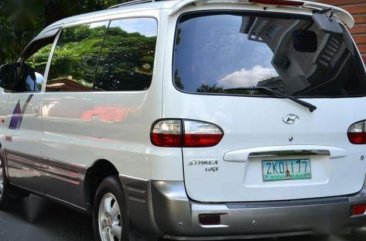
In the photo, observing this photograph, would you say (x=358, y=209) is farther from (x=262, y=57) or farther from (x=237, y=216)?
(x=262, y=57)

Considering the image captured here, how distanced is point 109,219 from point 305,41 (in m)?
1.92

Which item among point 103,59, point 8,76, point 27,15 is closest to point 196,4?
point 103,59

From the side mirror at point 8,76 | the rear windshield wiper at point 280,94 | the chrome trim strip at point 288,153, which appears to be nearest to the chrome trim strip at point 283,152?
the chrome trim strip at point 288,153

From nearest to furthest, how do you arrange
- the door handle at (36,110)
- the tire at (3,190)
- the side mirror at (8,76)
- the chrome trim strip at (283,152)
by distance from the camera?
the chrome trim strip at (283,152) → the door handle at (36,110) → the side mirror at (8,76) → the tire at (3,190)

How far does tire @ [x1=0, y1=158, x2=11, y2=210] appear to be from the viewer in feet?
22.2

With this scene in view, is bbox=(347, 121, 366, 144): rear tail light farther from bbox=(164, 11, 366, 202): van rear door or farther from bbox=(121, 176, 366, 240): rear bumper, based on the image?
bbox=(121, 176, 366, 240): rear bumper

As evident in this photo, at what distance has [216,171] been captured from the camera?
3998 mm

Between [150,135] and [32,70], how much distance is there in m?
2.54

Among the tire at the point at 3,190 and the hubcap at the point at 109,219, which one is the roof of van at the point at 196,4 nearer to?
the hubcap at the point at 109,219

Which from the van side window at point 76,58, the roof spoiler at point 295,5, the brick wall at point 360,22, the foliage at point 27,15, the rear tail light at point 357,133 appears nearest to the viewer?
the roof spoiler at point 295,5

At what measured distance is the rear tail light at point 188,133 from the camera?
3.98 metres

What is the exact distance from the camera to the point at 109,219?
467cm

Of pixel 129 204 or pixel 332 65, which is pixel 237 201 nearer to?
pixel 129 204

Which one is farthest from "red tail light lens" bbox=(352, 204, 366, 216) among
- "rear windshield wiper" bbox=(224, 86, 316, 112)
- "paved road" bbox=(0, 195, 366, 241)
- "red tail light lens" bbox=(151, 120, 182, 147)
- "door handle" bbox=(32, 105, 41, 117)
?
"door handle" bbox=(32, 105, 41, 117)
